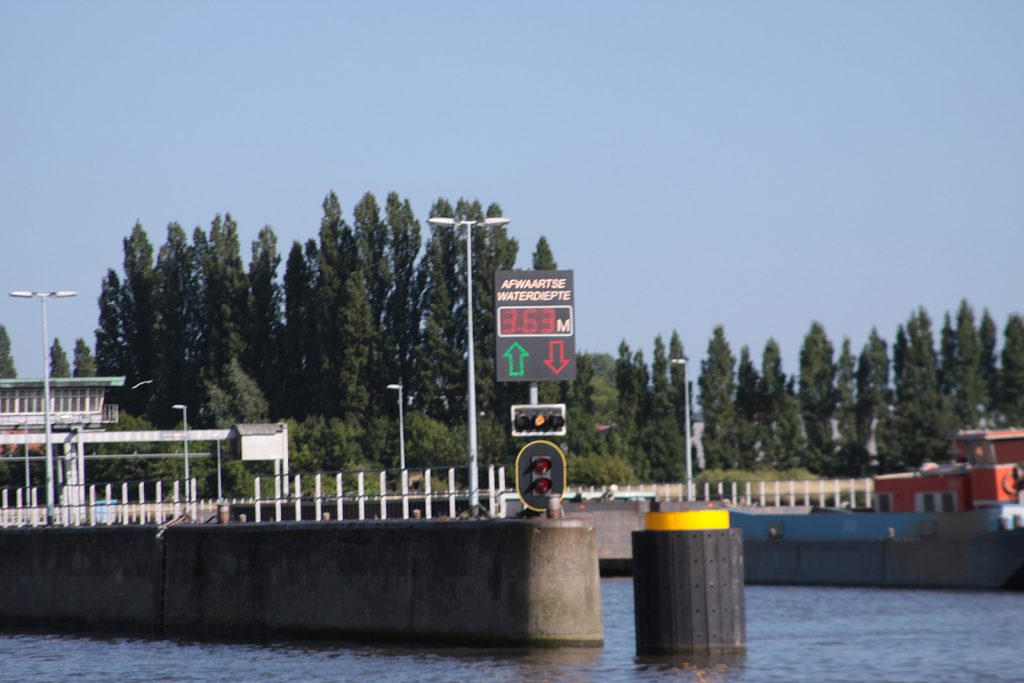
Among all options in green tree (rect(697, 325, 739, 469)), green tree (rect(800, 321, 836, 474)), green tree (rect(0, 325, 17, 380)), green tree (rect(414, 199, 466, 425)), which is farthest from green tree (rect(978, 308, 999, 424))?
green tree (rect(0, 325, 17, 380))

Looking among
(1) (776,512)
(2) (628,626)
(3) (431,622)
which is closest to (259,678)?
(3) (431,622)

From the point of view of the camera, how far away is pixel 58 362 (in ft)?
418

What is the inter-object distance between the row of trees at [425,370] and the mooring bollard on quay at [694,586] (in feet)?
194

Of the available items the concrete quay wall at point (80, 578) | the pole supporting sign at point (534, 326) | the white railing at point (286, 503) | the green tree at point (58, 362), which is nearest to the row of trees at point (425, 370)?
the green tree at point (58, 362)

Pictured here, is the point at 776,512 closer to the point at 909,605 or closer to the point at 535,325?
the point at 909,605

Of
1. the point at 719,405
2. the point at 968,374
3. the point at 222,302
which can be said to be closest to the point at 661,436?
the point at 719,405

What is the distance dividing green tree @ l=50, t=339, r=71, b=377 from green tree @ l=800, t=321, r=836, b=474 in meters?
55.3

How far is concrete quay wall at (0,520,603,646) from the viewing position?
31500 millimetres

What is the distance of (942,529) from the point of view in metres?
63.8

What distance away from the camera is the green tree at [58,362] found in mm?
126625

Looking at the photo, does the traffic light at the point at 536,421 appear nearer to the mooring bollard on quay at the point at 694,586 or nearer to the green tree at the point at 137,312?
the mooring bollard on quay at the point at 694,586

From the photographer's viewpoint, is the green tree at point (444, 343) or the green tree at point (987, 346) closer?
the green tree at point (444, 343)

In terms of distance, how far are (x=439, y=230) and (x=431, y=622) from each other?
7087 centimetres

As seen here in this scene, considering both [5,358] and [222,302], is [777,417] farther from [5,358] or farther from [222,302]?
[5,358]
